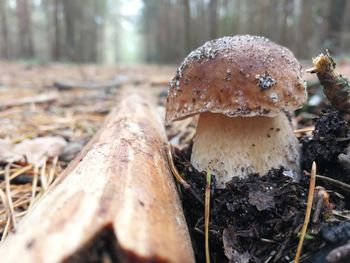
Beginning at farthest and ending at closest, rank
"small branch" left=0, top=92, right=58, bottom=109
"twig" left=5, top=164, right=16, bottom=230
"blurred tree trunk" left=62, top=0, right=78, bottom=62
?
"blurred tree trunk" left=62, top=0, right=78, bottom=62
"small branch" left=0, top=92, right=58, bottom=109
"twig" left=5, top=164, right=16, bottom=230

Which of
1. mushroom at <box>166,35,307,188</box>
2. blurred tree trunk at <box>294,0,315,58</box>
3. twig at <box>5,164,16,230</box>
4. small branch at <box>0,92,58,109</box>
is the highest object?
→ blurred tree trunk at <box>294,0,315,58</box>

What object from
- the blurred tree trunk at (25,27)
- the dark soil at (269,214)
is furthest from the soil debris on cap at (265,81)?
the blurred tree trunk at (25,27)

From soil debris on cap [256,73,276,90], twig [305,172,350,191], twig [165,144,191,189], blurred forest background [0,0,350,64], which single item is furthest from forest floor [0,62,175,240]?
blurred forest background [0,0,350,64]

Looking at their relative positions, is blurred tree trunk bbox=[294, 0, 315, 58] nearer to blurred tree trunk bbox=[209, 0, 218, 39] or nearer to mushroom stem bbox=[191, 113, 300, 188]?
blurred tree trunk bbox=[209, 0, 218, 39]

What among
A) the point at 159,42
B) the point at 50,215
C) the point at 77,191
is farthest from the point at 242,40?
the point at 159,42

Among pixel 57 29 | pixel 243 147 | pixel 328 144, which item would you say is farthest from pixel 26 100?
pixel 57 29

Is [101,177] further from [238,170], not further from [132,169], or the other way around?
[238,170]

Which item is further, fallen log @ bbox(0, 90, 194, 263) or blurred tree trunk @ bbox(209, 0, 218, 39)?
blurred tree trunk @ bbox(209, 0, 218, 39)

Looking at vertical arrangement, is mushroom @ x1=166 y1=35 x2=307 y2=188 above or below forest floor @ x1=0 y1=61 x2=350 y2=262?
above
